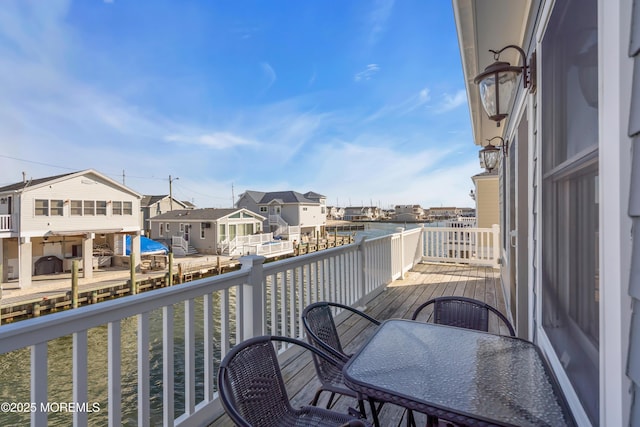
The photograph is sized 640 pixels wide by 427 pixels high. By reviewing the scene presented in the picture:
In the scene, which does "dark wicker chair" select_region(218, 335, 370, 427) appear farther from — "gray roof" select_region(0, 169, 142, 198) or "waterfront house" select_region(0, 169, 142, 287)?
"gray roof" select_region(0, 169, 142, 198)

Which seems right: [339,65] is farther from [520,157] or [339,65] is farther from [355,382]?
[355,382]

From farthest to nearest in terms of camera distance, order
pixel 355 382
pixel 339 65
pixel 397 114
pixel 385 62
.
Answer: pixel 397 114
pixel 339 65
pixel 385 62
pixel 355 382

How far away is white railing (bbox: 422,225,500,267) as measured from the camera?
6.59 meters

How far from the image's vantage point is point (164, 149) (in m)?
21.7

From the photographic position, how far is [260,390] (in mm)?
1307

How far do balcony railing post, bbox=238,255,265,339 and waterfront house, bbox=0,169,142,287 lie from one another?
580 inches

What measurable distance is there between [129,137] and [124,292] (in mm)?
11232

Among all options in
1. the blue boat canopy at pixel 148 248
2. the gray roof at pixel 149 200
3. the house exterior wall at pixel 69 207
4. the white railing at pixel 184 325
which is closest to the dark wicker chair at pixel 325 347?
the white railing at pixel 184 325

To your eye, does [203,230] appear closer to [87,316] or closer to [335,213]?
[87,316]

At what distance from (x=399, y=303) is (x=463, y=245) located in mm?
3528

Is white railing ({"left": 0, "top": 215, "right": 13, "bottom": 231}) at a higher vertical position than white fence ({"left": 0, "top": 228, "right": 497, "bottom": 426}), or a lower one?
higher

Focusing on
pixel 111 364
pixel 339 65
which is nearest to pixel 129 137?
pixel 339 65

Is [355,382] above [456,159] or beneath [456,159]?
beneath

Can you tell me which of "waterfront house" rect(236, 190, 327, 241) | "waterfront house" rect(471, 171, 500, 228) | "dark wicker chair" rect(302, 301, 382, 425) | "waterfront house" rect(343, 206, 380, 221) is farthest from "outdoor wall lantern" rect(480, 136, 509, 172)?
"waterfront house" rect(343, 206, 380, 221)
